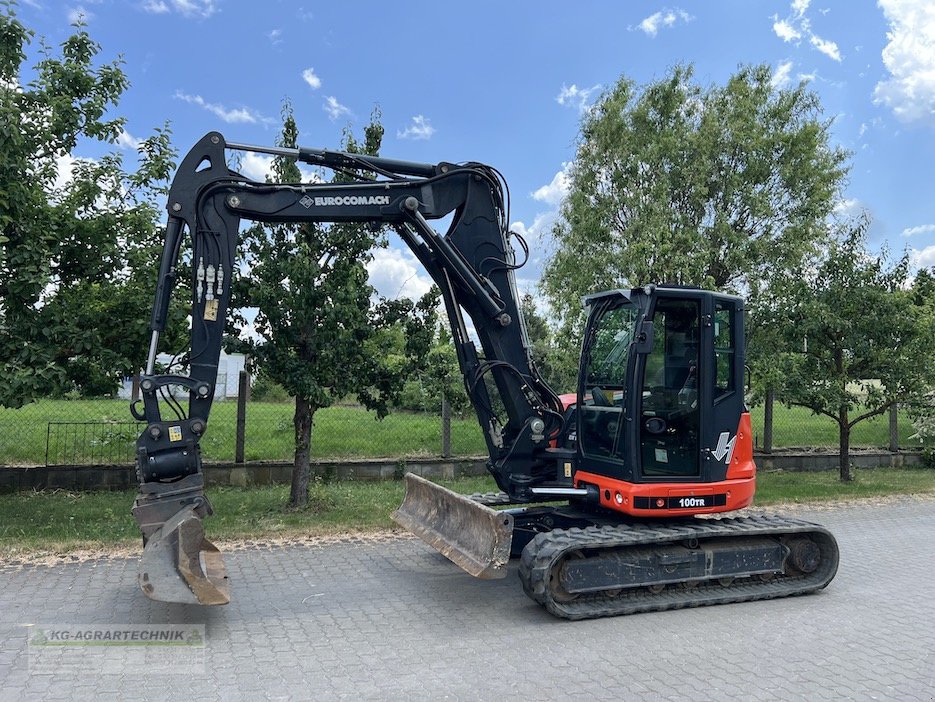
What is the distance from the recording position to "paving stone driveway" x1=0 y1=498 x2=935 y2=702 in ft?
14.6

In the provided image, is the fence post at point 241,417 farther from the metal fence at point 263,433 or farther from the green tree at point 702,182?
the green tree at point 702,182

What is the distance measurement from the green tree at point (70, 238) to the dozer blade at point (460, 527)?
3.96m

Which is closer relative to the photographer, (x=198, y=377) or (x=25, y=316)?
(x=198, y=377)

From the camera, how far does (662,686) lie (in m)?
4.52

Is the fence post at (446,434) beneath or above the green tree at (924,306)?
beneath

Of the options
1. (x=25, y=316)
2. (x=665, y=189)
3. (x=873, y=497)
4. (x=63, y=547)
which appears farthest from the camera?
(x=665, y=189)

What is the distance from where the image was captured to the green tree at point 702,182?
15789mm

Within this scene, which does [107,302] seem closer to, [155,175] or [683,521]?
[155,175]

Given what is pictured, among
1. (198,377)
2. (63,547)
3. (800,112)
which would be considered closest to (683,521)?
(198,377)

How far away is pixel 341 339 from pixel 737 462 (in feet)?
15.9

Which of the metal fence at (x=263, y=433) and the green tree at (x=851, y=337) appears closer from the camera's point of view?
the metal fence at (x=263, y=433)

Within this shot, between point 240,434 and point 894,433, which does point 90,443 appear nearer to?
point 240,434

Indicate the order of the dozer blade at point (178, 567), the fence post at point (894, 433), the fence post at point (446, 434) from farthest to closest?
the fence post at point (894, 433), the fence post at point (446, 434), the dozer blade at point (178, 567)

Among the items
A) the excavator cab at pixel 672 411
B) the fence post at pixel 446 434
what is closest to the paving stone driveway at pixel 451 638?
the excavator cab at pixel 672 411
